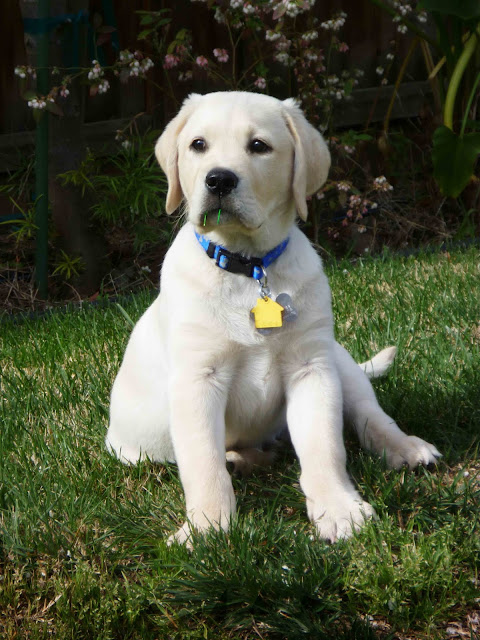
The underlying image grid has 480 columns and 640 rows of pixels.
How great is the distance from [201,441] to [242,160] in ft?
2.46

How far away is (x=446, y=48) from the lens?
570 centimetres

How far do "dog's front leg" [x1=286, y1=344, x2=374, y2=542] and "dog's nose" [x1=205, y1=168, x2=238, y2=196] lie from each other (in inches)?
18.9

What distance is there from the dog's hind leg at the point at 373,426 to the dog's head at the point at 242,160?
53 cm

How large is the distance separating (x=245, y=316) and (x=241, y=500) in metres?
0.51

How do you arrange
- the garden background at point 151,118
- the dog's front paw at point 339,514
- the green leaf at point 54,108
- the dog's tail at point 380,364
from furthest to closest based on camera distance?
the garden background at point 151,118 < the green leaf at point 54,108 < the dog's tail at point 380,364 < the dog's front paw at point 339,514

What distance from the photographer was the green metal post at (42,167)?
4.68 meters

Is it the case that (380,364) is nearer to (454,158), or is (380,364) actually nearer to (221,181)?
(221,181)

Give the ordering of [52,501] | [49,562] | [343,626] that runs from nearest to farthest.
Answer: [343,626] < [49,562] < [52,501]

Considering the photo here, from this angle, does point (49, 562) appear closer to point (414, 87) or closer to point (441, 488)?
point (441, 488)

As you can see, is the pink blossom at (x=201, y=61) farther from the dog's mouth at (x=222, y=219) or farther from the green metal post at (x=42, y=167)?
the dog's mouth at (x=222, y=219)

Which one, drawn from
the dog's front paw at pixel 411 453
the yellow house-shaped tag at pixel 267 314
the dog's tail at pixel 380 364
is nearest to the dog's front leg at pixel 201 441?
the yellow house-shaped tag at pixel 267 314

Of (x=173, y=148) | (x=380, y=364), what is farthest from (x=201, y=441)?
(x=380, y=364)

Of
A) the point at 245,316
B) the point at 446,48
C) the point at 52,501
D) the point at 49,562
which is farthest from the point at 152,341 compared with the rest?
the point at 446,48

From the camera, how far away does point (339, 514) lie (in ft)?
6.89
